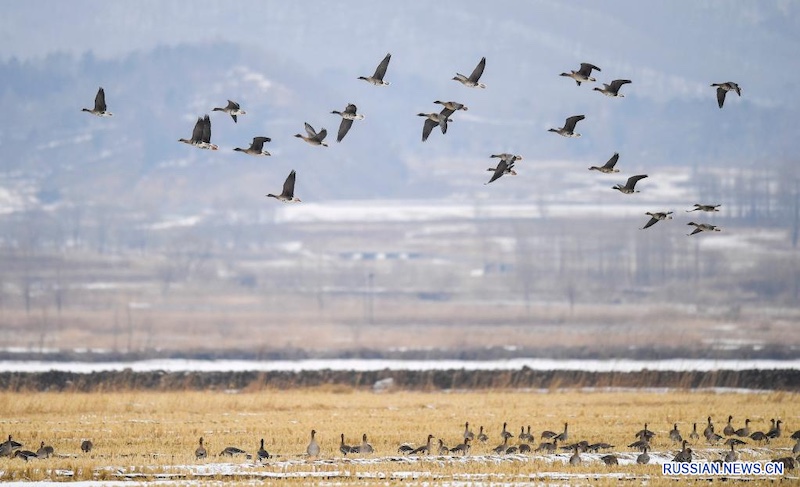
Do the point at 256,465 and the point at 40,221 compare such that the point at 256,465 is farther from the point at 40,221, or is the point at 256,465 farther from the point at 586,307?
the point at 40,221

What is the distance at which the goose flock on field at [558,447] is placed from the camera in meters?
25.2

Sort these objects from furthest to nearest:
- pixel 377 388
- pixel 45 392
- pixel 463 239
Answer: pixel 463 239
pixel 377 388
pixel 45 392

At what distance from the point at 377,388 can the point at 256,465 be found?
20.2 meters

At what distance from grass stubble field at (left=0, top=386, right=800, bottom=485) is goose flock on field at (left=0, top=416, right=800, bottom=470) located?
0.45 feet

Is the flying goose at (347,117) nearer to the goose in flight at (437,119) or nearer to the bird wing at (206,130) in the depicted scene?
the goose in flight at (437,119)

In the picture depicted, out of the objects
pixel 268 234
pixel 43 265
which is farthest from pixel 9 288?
pixel 268 234

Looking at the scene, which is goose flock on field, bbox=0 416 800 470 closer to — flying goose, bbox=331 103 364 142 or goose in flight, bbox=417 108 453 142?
flying goose, bbox=331 103 364 142

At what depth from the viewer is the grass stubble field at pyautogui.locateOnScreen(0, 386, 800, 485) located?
23516 mm

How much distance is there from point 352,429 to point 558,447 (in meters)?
4.66

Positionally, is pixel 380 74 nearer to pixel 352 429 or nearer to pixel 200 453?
pixel 352 429

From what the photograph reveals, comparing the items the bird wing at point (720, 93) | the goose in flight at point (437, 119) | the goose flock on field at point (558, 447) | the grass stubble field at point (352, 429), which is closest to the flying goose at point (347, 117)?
the goose in flight at point (437, 119)

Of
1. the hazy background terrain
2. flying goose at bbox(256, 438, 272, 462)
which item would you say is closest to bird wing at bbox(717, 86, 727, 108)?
flying goose at bbox(256, 438, 272, 462)

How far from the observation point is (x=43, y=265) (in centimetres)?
12169

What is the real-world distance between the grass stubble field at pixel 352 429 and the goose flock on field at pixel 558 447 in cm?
14
